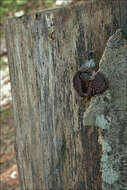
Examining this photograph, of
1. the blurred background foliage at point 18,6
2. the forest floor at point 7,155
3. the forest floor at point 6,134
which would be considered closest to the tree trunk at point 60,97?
the forest floor at point 7,155

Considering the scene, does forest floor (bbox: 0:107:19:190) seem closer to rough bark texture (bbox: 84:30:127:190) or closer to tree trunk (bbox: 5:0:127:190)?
tree trunk (bbox: 5:0:127:190)

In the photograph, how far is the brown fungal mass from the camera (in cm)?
153

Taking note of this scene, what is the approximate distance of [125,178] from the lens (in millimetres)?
1575

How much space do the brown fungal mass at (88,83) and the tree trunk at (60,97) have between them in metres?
0.05

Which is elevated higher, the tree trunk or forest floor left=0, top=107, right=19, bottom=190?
the tree trunk

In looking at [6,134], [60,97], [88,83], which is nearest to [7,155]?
[6,134]

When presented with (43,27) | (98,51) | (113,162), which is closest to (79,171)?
(113,162)

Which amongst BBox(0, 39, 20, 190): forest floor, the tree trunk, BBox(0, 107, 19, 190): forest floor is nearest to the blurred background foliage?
BBox(0, 39, 20, 190): forest floor

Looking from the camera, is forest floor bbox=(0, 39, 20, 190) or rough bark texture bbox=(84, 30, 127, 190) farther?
forest floor bbox=(0, 39, 20, 190)

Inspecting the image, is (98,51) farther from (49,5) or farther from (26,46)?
(49,5)

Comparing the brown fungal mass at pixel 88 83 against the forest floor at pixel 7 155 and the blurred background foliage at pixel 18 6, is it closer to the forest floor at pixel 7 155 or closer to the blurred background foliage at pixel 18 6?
the forest floor at pixel 7 155

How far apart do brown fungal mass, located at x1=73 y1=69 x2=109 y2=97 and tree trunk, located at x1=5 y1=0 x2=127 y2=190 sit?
5cm

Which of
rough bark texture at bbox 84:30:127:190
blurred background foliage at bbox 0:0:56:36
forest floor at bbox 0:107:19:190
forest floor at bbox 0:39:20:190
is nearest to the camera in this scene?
rough bark texture at bbox 84:30:127:190

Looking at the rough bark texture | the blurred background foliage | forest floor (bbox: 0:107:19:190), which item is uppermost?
the blurred background foliage
